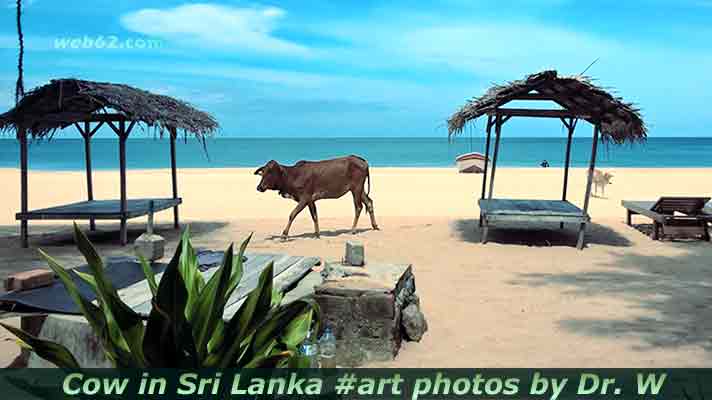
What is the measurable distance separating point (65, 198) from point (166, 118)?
8597 mm

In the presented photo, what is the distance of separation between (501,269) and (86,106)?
281 inches

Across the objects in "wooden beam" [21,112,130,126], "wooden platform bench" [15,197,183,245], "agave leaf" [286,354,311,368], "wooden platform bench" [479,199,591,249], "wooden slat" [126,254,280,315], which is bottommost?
"wooden platform bench" [15,197,183,245]

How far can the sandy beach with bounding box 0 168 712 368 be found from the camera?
4984mm

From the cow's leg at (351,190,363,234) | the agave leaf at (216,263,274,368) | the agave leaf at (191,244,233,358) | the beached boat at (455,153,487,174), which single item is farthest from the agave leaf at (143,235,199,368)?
the beached boat at (455,153,487,174)

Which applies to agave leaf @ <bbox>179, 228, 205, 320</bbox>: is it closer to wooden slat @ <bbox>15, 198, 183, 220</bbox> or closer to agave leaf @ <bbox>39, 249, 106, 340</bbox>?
agave leaf @ <bbox>39, 249, 106, 340</bbox>

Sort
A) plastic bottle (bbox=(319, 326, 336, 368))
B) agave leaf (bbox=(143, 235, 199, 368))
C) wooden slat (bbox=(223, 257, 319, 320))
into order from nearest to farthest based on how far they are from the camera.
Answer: agave leaf (bbox=(143, 235, 199, 368)) → plastic bottle (bbox=(319, 326, 336, 368)) → wooden slat (bbox=(223, 257, 319, 320))

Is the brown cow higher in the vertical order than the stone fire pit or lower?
Result: higher

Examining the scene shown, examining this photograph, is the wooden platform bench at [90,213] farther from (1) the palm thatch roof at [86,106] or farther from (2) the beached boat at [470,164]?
(2) the beached boat at [470,164]

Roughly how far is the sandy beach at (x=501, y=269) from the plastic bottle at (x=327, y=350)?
554mm

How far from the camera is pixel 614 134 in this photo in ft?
34.5

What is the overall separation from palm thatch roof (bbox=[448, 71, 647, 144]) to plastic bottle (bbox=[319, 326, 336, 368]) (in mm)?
6776

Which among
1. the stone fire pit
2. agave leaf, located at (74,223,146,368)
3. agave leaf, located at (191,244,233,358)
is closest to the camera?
agave leaf, located at (74,223,146,368)

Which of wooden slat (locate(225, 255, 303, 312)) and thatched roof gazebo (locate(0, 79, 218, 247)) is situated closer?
wooden slat (locate(225, 255, 303, 312))

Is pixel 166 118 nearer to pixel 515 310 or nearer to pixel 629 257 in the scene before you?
pixel 515 310
